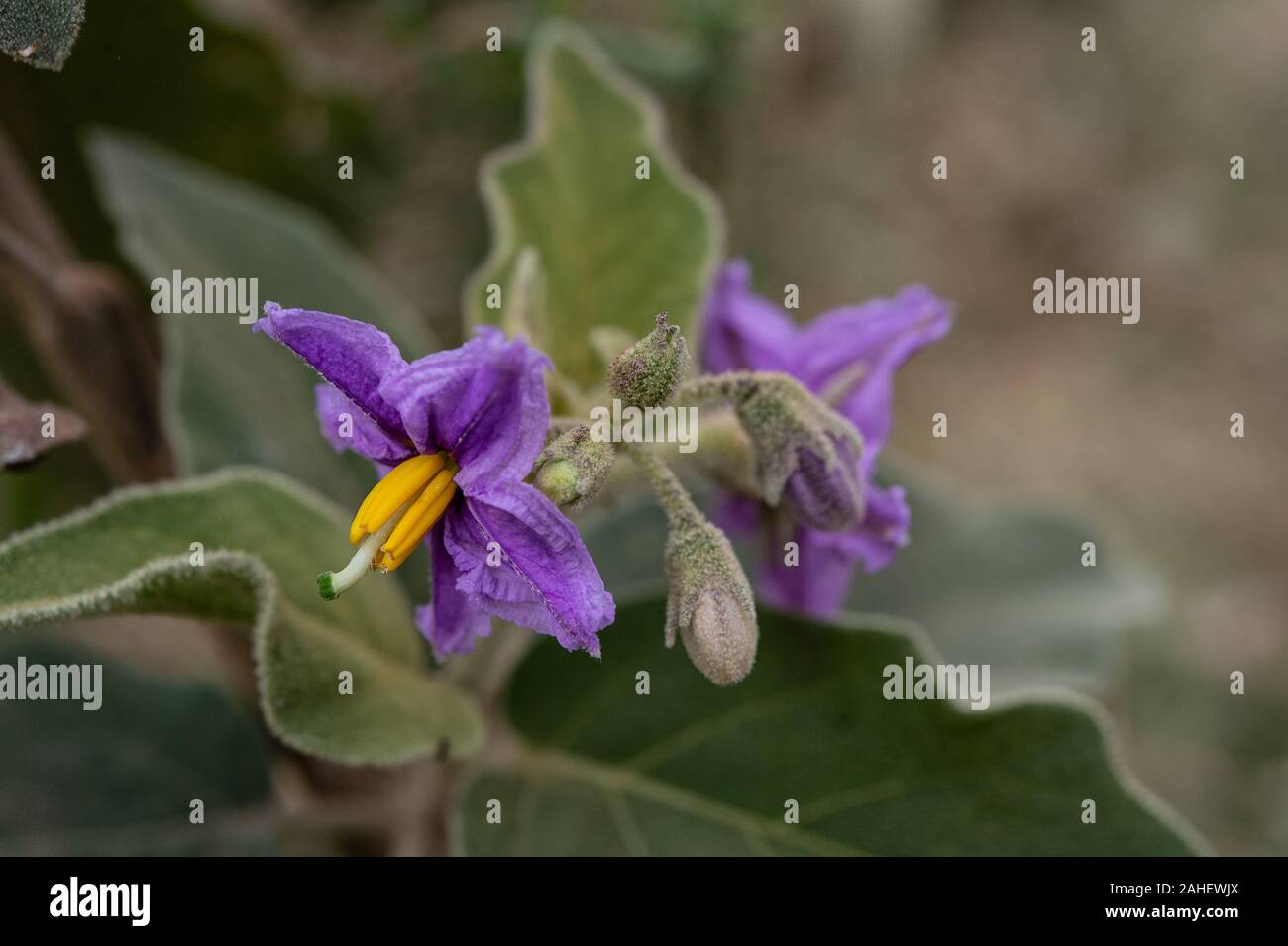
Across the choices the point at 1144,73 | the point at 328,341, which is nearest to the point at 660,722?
the point at 328,341

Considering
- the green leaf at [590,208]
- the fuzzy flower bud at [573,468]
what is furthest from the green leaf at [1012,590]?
the fuzzy flower bud at [573,468]

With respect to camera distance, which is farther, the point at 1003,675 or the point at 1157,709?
the point at 1157,709

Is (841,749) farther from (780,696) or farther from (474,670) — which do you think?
(474,670)

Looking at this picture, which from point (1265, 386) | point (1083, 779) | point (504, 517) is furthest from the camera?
point (1265, 386)

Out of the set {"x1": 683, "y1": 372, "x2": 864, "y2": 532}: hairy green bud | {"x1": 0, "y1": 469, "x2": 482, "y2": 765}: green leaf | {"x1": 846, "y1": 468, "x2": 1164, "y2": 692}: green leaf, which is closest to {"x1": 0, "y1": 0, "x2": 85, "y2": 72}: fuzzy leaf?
{"x1": 0, "y1": 469, "x2": 482, "y2": 765}: green leaf

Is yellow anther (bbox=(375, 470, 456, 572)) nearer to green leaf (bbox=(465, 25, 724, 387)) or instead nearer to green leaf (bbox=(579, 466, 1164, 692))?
green leaf (bbox=(465, 25, 724, 387))

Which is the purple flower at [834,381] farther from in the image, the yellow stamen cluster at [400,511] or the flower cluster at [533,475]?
the yellow stamen cluster at [400,511]
